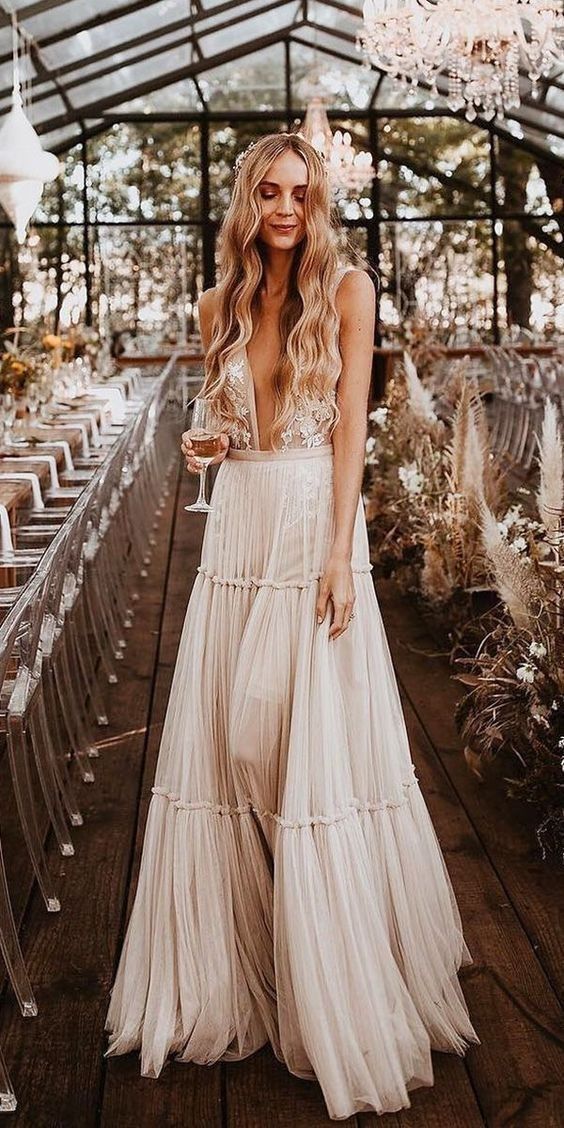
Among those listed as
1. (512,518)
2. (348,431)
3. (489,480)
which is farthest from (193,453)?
(489,480)

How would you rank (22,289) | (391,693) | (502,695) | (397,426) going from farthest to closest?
(22,289) < (397,426) < (502,695) < (391,693)

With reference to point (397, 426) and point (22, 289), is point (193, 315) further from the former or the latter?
point (397, 426)

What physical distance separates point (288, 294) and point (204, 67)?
47.3 ft

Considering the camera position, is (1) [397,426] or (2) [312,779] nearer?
(2) [312,779]

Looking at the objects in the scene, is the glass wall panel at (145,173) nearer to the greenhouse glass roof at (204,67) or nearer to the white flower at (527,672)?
the greenhouse glass roof at (204,67)

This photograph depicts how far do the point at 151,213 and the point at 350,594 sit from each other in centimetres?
1479

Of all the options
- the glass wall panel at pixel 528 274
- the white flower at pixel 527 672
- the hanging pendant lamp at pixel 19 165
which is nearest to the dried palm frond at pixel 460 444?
the white flower at pixel 527 672

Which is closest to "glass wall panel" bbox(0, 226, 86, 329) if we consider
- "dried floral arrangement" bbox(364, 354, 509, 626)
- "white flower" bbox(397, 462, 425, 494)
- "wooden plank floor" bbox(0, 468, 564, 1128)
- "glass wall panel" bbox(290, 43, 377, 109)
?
"glass wall panel" bbox(290, 43, 377, 109)

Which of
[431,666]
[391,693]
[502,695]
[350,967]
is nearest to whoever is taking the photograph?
[350,967]

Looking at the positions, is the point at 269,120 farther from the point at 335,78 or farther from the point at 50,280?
the point at 50,280

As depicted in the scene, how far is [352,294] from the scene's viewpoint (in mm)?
2484

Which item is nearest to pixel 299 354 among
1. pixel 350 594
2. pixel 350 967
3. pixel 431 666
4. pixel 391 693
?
pixel 350 594

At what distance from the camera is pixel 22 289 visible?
1612 centimetres

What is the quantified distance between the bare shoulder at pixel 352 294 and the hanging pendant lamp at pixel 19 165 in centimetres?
505
